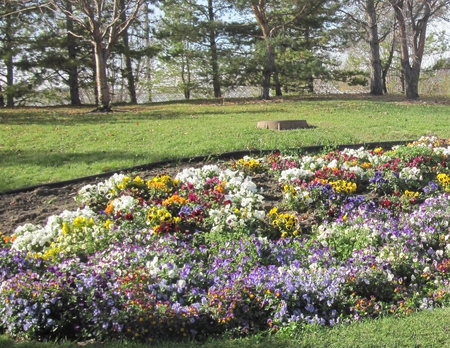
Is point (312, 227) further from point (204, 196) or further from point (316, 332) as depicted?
point (316, 332)

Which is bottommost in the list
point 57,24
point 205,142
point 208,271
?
point 208,271

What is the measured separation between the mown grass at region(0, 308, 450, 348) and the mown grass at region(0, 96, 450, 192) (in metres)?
4.57

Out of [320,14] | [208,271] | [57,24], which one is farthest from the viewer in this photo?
[320,14]

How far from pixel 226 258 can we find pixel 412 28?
17981 mm

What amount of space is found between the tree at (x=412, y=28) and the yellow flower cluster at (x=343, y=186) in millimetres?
14316

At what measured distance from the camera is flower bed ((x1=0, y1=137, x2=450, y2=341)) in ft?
10.4

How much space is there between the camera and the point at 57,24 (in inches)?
782

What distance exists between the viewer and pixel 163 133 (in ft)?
35.3

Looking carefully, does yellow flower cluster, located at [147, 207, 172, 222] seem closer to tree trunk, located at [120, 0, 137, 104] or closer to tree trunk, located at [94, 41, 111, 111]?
tree trunk, located at [94, 41, 111, 111]

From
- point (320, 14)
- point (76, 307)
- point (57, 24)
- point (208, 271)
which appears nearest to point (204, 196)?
point (208, 271)

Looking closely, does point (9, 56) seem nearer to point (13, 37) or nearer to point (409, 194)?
point (13, 37)

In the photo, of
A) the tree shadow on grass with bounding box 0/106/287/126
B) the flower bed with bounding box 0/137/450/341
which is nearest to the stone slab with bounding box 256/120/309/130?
the tree shadow on grass with bounding box 0/106/287/126

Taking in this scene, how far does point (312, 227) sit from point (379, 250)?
901mm

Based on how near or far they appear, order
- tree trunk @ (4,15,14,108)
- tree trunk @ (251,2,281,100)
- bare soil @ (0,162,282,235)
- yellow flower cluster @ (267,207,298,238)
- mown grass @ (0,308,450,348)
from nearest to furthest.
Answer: mown grass @ (0,308,450,348) < yellow flower cluster @ (267,207,298,238) < bare soil @ (0,162,282,235) < tree trunk @ (4,15,14,108) < tree trunk @ (251,2,281,100)
